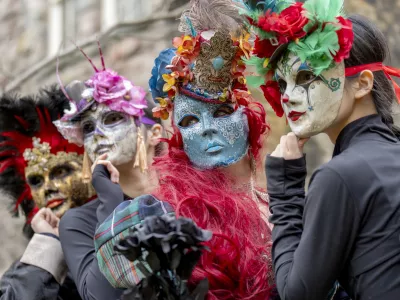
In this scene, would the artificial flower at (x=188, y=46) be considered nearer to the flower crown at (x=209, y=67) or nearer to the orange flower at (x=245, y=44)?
the flower crown at (x=209, y=67)

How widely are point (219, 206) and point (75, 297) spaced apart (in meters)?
1.31

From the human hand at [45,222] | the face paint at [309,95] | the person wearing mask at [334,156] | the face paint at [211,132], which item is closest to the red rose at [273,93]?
the person wearing mask at [334,156]

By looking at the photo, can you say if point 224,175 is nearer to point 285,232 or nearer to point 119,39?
point 285,232

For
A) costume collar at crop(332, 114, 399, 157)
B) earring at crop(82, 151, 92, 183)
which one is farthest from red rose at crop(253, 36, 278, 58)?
earring at crop(82, 151, 92, 183)

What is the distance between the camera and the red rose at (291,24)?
3.29 m

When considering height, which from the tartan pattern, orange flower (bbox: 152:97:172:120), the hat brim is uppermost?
orange flower (bbox: 152:97:172:120)

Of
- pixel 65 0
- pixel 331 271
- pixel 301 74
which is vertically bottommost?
pixel 65 0

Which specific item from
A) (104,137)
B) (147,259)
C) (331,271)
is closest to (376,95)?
(331,271)

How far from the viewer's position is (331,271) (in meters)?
2.97

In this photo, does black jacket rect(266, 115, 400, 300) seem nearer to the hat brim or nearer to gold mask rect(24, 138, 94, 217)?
the hat brim

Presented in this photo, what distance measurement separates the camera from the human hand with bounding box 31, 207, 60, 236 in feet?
15.9

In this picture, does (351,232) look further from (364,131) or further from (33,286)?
(33,286)

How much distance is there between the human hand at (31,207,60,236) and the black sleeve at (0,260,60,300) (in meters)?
0.30

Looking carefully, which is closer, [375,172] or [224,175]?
[375,172]
